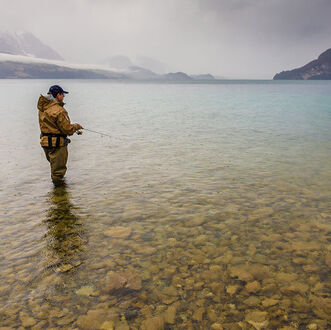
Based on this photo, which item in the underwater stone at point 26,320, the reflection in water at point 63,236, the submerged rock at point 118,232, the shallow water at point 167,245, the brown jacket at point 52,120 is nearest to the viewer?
the underwater stone at point 26,320

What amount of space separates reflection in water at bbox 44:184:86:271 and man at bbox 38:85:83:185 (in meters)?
1.93

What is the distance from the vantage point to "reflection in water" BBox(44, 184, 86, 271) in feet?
20.1

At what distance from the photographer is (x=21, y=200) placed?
9.59m

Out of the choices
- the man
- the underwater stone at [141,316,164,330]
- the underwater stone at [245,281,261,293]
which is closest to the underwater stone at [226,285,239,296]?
the underwater stone at [245,281,261,293]

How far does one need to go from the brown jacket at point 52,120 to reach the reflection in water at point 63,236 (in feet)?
7.22

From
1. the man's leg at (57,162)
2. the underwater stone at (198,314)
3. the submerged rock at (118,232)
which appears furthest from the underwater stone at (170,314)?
the man's leg at (57,162)

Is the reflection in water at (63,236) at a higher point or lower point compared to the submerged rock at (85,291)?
lower

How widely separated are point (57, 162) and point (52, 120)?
172 centimetres

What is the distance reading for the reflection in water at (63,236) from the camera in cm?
612

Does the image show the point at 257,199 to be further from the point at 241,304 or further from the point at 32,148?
the point at 32,148

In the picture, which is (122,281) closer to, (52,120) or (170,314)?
(170,314)

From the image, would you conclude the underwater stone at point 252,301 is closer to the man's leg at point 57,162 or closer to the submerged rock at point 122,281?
the submerged rock at point 122,281

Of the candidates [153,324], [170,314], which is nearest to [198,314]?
[170,314]

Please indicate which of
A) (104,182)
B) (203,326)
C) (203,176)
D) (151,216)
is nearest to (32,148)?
(104,182)
